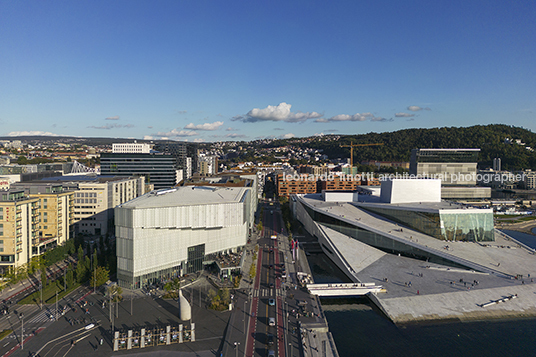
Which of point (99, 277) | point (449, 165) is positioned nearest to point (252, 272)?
point (99, 277)

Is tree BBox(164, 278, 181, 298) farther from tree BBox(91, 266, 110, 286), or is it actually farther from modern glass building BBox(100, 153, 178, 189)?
modern glass building BBox(100, 153, 178, 189)

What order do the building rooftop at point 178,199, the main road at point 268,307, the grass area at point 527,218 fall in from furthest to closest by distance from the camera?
the grass area at point 527,218 → the building rooftop at point 178,199 → the main road at point 268,307

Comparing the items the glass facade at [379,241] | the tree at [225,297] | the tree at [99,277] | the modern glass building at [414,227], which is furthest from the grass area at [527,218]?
the tree at [99,277]

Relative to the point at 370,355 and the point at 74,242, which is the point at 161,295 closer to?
the point at 370,355

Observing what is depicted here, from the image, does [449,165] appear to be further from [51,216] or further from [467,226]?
[51,216]

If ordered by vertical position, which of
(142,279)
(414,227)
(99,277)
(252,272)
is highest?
(414,227)

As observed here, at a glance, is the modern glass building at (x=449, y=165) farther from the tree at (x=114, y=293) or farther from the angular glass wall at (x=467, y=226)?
the tree at (x=114, y=293)

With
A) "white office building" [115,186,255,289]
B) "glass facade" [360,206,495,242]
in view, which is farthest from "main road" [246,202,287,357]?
"glass facade" [360,206,495,242]
